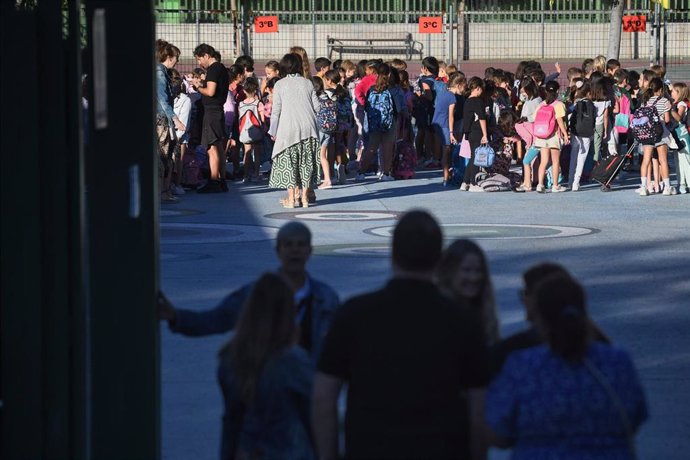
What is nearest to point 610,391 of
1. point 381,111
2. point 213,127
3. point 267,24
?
point 213,127

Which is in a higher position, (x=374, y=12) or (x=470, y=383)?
(x=374, y=12)

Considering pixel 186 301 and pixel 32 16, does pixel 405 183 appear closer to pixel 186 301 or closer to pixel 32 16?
pixel 186 301

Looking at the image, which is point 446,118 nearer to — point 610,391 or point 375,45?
point 610,391

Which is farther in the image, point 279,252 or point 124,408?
point 279,252

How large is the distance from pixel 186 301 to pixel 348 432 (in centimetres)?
645

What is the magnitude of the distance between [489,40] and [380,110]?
56.3 ft

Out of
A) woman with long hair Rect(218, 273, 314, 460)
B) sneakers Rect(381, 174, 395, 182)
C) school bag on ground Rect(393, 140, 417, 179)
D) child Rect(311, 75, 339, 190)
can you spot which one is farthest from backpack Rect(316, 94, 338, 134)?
woman with long hair Rect(218, 273, 314, 460)

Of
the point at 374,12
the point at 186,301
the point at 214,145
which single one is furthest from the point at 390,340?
the point at 374,12

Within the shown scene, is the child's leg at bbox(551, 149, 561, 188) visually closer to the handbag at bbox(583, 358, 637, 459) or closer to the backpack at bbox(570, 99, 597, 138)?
the backpack at bbox(570, 99, 597, 138)

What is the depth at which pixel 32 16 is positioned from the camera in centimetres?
491

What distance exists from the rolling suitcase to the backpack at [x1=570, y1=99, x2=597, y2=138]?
629mm

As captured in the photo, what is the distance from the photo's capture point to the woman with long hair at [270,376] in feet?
14.9

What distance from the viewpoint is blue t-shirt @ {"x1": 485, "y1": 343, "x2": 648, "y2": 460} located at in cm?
412

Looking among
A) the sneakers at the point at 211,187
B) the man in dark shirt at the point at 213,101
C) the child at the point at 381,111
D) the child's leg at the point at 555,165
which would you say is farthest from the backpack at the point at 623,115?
the sneakers at the point at 211,187
